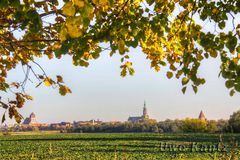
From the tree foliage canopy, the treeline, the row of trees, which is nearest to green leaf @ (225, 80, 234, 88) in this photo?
the tree foliage canopy

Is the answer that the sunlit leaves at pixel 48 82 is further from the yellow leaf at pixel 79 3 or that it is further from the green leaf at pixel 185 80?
the yellow leaf at pixel 79 3

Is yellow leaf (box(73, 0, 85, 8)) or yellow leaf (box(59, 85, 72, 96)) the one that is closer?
yellow leaf (box(73, 0, 85, 8))

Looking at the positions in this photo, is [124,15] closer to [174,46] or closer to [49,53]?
[174,46]

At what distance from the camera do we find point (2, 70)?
729cm

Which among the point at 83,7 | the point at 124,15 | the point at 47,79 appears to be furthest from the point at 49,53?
the point at 83,7

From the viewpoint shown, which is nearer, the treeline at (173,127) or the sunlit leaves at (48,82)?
the sunlit leaves at (48,82)

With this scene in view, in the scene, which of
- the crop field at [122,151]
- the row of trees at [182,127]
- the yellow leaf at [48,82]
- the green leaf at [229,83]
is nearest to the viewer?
the green leaf at [229,83]

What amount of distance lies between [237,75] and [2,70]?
12.8 ft

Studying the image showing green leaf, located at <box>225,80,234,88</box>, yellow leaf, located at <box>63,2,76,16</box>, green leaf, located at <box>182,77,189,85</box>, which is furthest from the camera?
green leaf, located at <box>182,77,189,85</box>

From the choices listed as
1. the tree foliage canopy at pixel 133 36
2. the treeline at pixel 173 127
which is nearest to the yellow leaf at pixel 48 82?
the tree foliage canopy at pixel 133 36

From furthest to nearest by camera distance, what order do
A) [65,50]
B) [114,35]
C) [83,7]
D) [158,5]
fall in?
[158,5] → [114,35] → [65,50] → [83,7]

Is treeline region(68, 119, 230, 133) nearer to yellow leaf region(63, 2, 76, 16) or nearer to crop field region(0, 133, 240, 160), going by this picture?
crop field region(0, 133, 240, 160)

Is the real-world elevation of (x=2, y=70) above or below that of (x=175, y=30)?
below

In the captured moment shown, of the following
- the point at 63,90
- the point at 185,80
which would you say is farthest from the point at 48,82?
the point at 185,80
